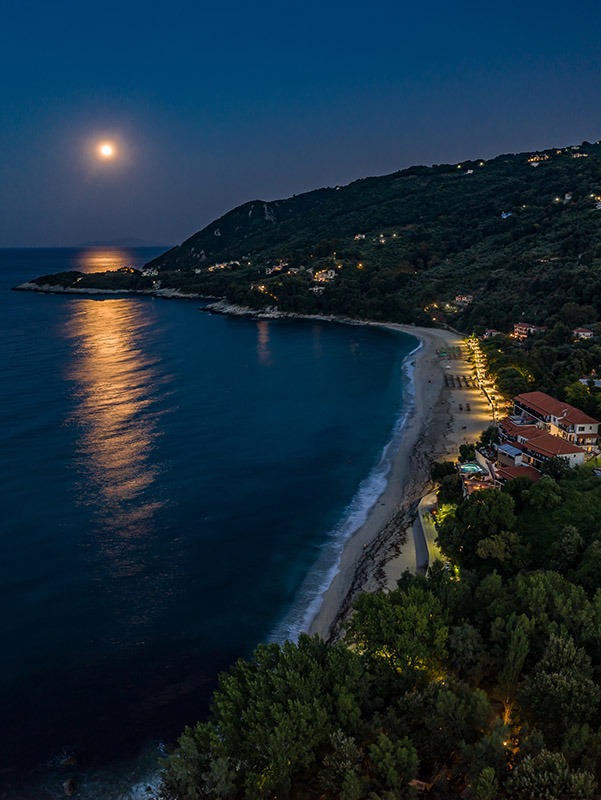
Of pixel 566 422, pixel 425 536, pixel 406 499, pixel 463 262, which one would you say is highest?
pixel 463 262

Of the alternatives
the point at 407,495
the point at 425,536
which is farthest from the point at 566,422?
the point at 425,536

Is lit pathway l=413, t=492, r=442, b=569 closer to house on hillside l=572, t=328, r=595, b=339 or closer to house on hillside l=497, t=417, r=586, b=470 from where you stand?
house on hillside l=497, t=417, r=586, b=470

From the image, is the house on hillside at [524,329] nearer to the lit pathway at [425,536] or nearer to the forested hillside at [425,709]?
the lit pathway at [425,536]

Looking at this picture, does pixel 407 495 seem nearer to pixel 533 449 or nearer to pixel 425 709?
pixel 533 449

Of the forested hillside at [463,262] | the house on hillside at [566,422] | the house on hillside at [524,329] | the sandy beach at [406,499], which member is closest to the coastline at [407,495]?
the sandy beach at [406,499]

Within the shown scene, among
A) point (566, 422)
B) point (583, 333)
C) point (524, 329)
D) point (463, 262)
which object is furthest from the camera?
point (463, 262)

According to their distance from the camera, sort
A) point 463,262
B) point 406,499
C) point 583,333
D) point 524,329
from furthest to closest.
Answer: point 463,262
point 524,329
point 583,333
point 406,499

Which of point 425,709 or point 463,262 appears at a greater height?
point 463,262
